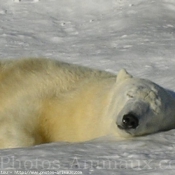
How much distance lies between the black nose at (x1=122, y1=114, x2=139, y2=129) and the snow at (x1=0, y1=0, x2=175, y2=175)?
0.11 m

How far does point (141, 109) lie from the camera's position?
4184mm

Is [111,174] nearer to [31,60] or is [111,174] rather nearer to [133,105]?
[133,105]

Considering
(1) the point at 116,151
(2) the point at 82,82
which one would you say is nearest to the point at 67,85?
(2) the point at 82,82

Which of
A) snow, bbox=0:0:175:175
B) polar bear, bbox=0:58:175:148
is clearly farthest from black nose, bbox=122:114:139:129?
snow, bbox=0:0:175:175

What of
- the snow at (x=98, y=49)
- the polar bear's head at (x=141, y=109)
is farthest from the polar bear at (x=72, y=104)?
the snow at (x=98, y=49)

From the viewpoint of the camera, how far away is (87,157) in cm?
334

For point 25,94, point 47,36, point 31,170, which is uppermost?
point 31,170

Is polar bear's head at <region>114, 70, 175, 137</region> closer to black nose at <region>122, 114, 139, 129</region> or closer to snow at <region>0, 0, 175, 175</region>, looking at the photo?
black nose at <region>122, 114, 139, 129</region>

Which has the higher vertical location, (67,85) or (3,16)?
(67,85)

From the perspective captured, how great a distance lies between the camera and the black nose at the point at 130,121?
Result: 4117 mm

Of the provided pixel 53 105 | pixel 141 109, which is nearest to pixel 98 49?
pixel 53 105

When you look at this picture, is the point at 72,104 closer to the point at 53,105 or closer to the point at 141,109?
the point at 53,105

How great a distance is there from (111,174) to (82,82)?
217 cm

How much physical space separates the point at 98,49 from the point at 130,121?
4.27 metres
